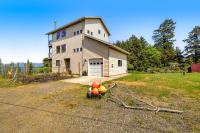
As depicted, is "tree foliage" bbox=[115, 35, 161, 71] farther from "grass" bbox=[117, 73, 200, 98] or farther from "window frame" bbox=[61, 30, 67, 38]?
"grass" bbox=[117, 73, 200, 98]

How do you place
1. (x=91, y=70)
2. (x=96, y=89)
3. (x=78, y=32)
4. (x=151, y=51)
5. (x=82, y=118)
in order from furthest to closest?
1. (x=151, y=51)
2. (x=78, y=32)
3. (x=91, y=70)
4. (x=96, y=89)
5. (x=82, y=118)

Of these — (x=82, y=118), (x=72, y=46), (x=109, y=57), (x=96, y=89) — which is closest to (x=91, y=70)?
(x=109, y=57)

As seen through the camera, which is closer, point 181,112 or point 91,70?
point 181,112

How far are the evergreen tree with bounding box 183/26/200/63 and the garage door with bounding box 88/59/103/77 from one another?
136 ft

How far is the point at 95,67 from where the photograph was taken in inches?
794

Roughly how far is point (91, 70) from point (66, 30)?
8.94 m

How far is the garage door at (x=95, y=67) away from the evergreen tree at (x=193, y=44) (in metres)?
41.5

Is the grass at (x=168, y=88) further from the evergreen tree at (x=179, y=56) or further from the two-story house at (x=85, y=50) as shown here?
the evergreen tree at (x=179, y=56)

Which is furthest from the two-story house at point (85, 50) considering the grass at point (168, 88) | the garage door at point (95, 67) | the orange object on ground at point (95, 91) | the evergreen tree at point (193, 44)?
the evergreen tree at point (193, 44)

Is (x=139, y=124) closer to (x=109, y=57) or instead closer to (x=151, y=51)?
(x=109, y=57)

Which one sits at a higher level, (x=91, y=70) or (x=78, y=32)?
(x=78, y=32)

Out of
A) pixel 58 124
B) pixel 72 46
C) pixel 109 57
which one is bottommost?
pixel 58 124

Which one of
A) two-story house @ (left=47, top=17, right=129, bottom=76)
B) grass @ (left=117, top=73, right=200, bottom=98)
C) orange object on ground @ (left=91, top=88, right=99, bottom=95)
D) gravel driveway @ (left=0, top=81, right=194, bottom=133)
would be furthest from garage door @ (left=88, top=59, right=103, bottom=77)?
gravel driveway @ (left=0, top=81, right=194, bottom=133)

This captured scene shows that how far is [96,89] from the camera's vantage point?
8.54 m
